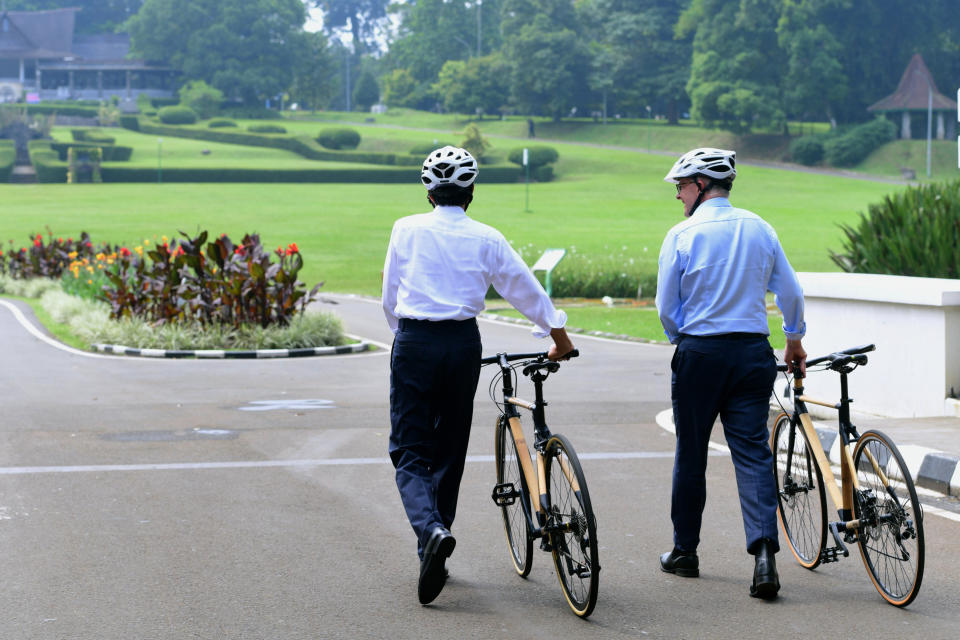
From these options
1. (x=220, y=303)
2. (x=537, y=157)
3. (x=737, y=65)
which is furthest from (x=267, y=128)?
(x=220, y=303)

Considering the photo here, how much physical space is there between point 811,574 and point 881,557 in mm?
577

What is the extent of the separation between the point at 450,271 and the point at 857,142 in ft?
297

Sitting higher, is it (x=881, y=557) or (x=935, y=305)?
(x=935, y=305)

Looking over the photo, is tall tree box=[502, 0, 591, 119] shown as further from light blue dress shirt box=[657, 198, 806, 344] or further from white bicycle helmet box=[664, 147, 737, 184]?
light blue dress shirt box=[657, 198, 806, 344]

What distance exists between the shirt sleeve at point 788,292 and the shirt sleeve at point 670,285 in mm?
426

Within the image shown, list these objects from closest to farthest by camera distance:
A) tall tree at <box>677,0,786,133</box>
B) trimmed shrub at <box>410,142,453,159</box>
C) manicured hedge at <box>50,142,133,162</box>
Answer: manicured hedge at <box>50,142,133,162</box>
trimmed shrub at <box>410,142,453,159</box>
tall tree at <box>677,0,786,133</box>

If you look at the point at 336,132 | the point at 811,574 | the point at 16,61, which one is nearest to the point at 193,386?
the point at 811,574

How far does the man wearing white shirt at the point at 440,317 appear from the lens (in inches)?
214

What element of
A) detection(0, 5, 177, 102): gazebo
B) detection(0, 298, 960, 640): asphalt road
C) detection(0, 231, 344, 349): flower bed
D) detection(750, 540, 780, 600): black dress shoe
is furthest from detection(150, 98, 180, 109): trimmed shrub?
detection(750, 540, 780, 600): black dress shoe

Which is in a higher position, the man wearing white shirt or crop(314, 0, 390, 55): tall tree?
crop(314, 0, 390, 55): tall tree

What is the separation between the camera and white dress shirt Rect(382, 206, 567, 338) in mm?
5438

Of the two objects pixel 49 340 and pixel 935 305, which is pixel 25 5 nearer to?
pixel 49 340

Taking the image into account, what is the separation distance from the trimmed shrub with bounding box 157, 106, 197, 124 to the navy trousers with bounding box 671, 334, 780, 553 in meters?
111

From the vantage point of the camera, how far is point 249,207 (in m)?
61.5
